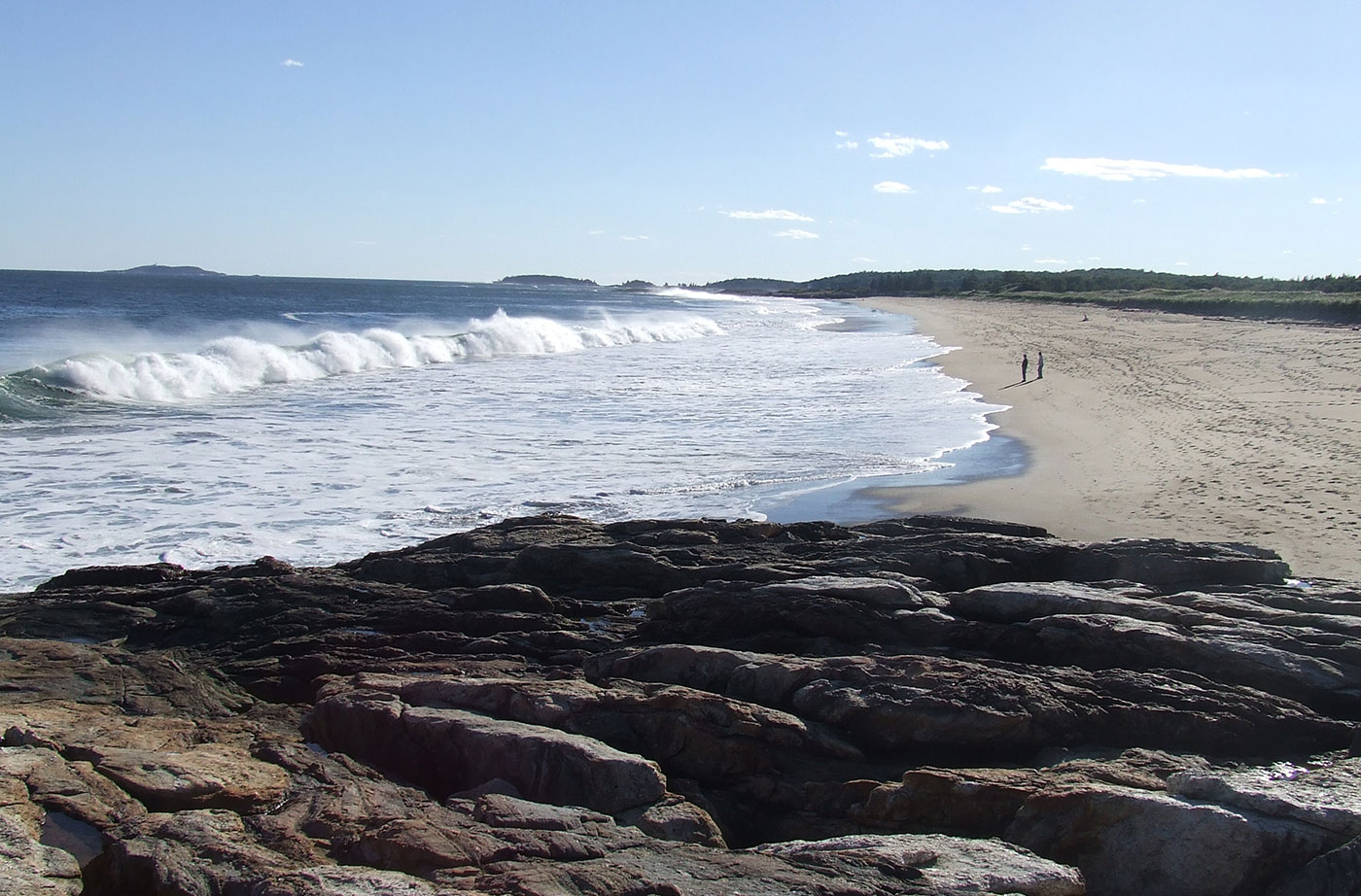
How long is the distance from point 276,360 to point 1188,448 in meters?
24.1

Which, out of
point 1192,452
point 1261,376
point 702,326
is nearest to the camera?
point 1192,452

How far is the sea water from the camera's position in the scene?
10.6 metres

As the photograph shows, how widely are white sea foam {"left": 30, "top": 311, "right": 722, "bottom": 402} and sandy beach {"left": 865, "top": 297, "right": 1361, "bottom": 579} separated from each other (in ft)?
59.2

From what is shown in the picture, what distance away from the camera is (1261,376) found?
22.5m

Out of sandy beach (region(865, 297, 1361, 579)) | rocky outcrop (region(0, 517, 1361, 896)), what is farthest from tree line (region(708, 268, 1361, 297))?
rocky outcrop (region(0, 517, 1361, 896))

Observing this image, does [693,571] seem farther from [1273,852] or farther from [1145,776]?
[1273,852]

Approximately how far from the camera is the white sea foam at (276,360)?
73.5 feet

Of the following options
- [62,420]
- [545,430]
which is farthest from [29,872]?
[62,420]

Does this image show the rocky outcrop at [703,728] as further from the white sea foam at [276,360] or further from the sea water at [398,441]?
the white sea foam at [276,360]

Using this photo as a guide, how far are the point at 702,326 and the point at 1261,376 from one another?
38.9 m

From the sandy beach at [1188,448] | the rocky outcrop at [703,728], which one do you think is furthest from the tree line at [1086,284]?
the rocky outcrop at [703,728]

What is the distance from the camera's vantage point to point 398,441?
16000mm

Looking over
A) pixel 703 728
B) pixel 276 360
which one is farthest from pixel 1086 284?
pixel 703 728

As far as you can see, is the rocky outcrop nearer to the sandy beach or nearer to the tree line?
the sandy beach
